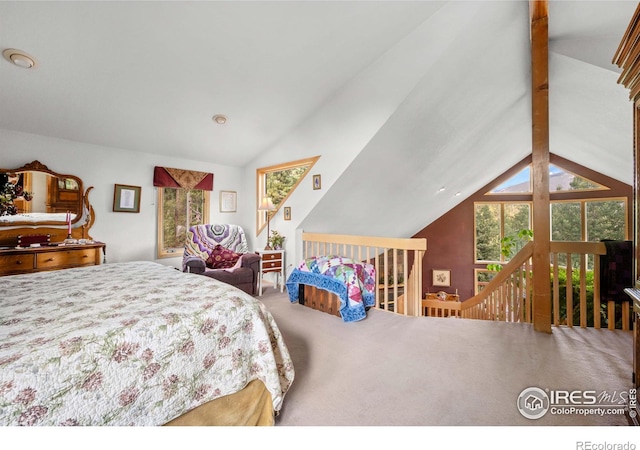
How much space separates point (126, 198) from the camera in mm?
3793

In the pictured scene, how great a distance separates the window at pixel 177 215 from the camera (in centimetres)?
417

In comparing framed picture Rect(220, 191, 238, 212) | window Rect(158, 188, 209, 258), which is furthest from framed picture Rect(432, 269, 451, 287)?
window Rect(158, 188, 209, 258)

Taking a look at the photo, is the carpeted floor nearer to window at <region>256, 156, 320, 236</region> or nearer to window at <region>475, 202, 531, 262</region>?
window at <region>256, 156, 320, 236</region>

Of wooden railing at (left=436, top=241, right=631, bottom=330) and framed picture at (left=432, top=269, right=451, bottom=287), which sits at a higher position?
wooden railing at (left=436, top=241, right=631, bottom=330)

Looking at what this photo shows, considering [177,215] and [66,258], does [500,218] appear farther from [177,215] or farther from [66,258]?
[66,258]

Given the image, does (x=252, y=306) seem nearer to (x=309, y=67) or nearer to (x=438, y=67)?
(x=309, y=67)

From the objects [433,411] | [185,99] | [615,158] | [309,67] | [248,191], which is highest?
[309,67]

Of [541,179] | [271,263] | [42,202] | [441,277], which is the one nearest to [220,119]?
[271,263]

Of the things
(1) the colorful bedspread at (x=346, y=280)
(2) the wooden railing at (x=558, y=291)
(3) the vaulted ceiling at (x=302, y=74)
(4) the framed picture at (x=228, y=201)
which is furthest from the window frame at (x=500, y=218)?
(4) the framed picture at (x=228, y=201)

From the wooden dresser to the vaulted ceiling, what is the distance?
49.9 inches

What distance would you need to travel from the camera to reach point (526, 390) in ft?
5.08

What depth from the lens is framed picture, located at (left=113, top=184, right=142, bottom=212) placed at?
146 inches

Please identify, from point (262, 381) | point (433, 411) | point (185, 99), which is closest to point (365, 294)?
point (433, 411)
